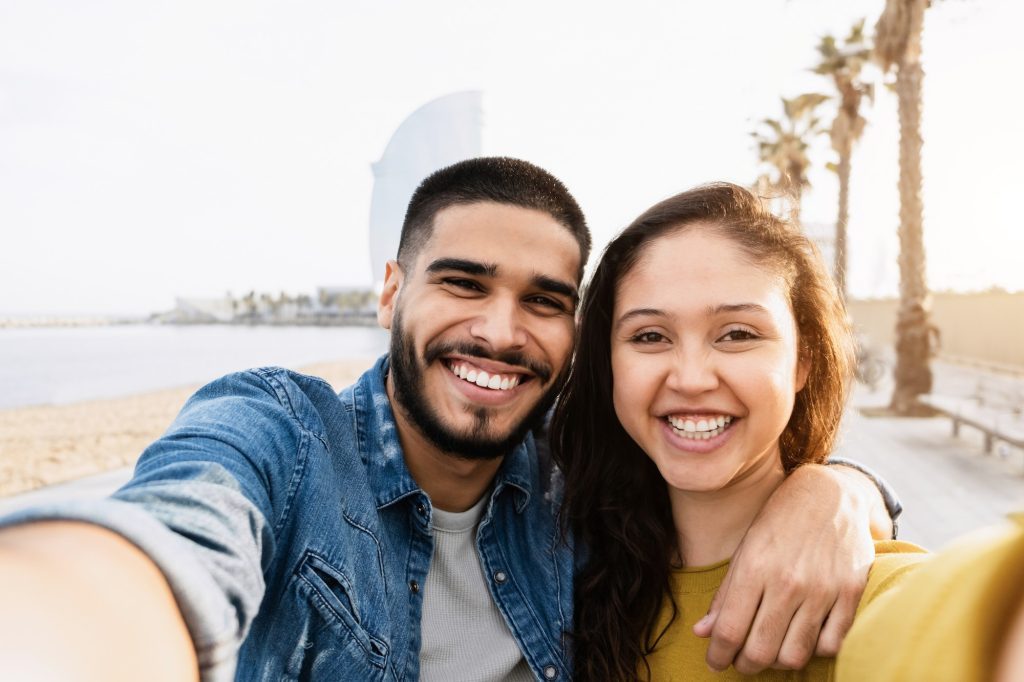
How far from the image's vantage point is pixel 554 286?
2.23 m

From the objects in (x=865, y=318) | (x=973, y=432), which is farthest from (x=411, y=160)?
(x=865, y=318)

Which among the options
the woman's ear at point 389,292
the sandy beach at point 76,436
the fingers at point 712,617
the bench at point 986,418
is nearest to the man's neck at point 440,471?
the woman's ear at point 389,292

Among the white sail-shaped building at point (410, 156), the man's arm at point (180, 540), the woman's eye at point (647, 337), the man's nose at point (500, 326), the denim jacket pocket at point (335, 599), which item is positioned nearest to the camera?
the man's arm at point (180, 540)

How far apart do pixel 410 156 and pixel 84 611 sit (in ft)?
9.54

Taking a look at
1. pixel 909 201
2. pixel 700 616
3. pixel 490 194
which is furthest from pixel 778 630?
pixel 909 201

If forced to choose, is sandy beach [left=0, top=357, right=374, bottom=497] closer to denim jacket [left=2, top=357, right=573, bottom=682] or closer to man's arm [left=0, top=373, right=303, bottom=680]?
denim jacket [left=2, top=357, right=573, bottom=682]

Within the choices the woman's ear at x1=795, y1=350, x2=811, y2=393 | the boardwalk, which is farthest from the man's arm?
the boardwalk

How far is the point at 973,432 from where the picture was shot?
1001 cm

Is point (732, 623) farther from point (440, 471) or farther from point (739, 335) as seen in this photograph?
point (440, 471)

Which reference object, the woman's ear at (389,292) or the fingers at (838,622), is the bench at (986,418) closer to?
the fingers at (838,622)

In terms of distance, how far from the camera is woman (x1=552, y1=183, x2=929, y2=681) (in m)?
1.71

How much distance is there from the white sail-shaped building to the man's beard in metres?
1.08

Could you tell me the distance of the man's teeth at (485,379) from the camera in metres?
2.15

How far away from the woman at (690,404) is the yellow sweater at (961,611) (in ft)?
2.78
